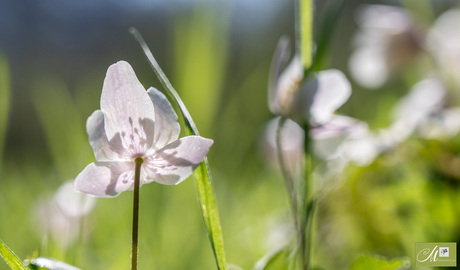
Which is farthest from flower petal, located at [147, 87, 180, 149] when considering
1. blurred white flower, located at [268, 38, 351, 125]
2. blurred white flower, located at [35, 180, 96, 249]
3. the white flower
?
blurred white flower, located at [35, 180, 96, 249]

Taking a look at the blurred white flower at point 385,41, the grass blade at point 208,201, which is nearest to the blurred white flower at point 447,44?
the blurred white flower at point 385,41

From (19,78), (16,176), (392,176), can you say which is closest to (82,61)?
(19,78)

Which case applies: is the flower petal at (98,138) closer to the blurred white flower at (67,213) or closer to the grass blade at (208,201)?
the grass blade at (208,201)

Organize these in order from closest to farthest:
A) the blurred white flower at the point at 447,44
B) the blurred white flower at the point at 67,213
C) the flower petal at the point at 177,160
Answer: the flower petal at the point at 177,160 → the blurred white flower at the point at 67,213 → the blurred white flower at the point at 447,44

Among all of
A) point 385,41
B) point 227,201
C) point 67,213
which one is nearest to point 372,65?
point 385,41

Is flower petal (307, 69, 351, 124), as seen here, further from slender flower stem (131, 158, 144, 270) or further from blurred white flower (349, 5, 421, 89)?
blurred white flower (349, 5, 421, 89)

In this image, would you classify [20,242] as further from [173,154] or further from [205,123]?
[173,154]
